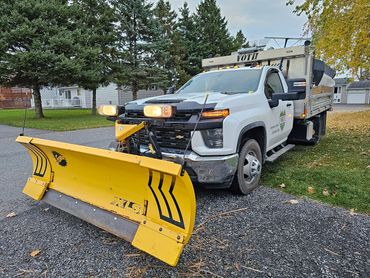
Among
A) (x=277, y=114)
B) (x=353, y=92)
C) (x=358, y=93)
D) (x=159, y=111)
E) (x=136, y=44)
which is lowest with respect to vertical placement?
(x=277, y=114)

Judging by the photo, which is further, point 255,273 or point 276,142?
point 276,142

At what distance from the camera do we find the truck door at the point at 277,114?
15.6 ft

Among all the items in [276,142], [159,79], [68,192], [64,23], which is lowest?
[68,192]

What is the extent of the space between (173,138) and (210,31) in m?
28.1

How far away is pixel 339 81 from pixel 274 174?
51.5 m

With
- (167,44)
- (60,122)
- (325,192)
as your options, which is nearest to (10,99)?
(167,44)

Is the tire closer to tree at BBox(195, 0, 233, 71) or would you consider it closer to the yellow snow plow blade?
the yellow snow plow blade

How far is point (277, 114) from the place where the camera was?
4.96m

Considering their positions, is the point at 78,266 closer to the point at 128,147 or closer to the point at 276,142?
the point at 128,147

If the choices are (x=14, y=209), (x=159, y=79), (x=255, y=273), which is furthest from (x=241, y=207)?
(x=159, y=79)

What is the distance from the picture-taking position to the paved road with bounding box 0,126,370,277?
95.3 inches

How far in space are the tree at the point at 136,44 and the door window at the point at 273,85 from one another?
16.1 m

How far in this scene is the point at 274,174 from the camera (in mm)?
5027

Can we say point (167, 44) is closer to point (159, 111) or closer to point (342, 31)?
point (342, 31)
